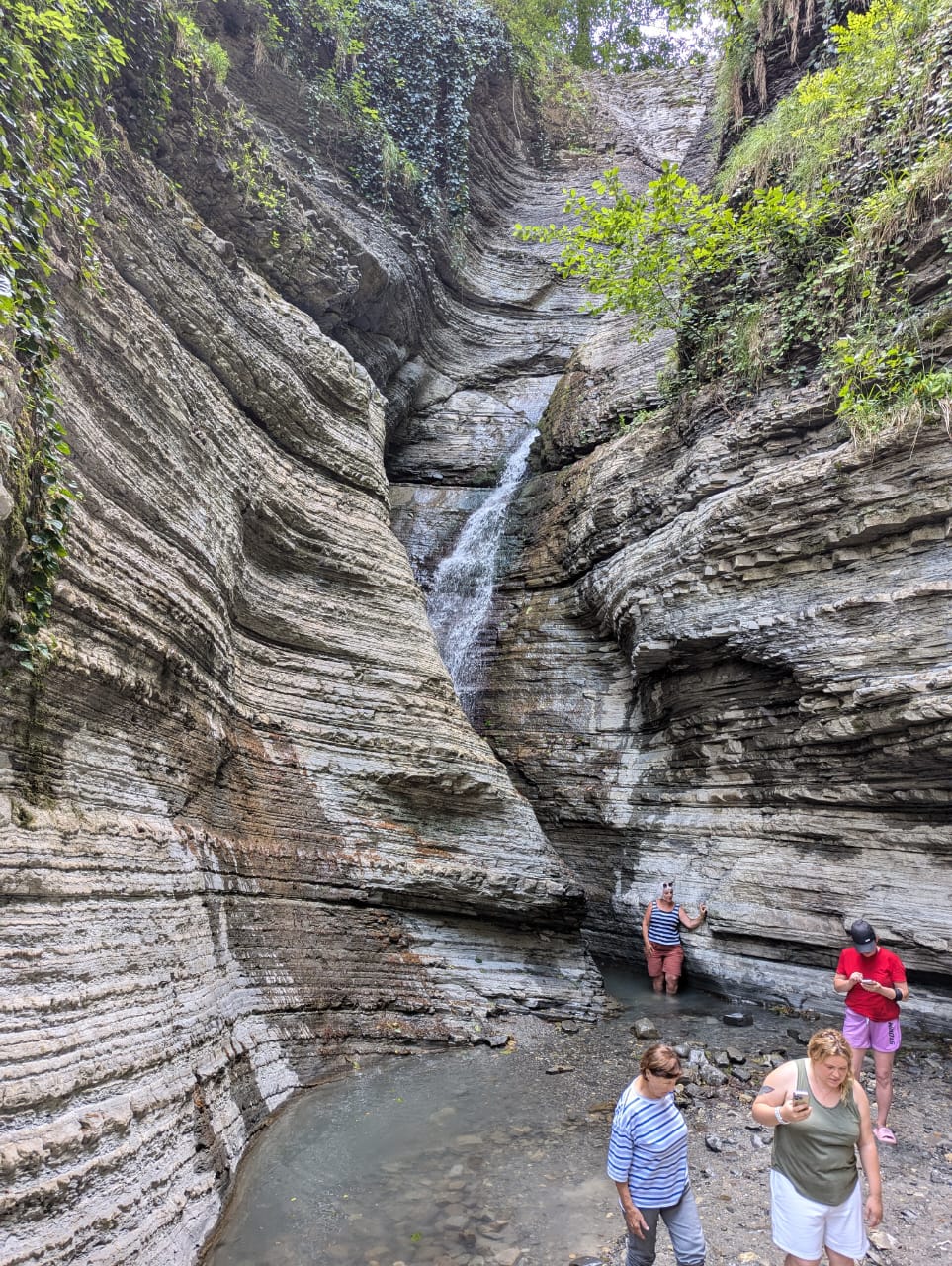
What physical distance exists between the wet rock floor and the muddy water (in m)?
0.01

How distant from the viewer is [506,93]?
896 inches

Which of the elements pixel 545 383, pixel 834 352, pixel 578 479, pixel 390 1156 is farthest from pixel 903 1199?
pixel 545 383

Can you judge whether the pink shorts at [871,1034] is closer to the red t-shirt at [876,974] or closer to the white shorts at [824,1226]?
the red t-shirt at [876,974]

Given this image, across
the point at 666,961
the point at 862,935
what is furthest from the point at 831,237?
the point at 666,961

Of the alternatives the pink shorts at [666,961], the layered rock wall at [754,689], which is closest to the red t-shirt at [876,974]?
the layered rock wall at [754,689]

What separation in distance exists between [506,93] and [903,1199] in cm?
2729

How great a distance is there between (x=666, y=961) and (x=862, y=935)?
4.97 metres

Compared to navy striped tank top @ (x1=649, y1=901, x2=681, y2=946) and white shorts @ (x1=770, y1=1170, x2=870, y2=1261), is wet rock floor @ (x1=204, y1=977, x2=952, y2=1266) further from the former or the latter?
navy striped tank top @ (x1=649, y1=901, x2=681, y2=946)

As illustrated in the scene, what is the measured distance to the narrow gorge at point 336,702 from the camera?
4785 mm

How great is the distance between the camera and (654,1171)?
11.8 ft

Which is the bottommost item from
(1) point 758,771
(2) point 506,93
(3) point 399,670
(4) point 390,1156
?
(4) point 390,1156

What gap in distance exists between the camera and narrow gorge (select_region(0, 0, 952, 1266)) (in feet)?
15.7

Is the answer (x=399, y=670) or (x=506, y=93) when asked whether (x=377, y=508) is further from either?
(x=506, y=93)

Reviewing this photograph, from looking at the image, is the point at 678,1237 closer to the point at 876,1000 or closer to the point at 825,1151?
the point at 825,1151
